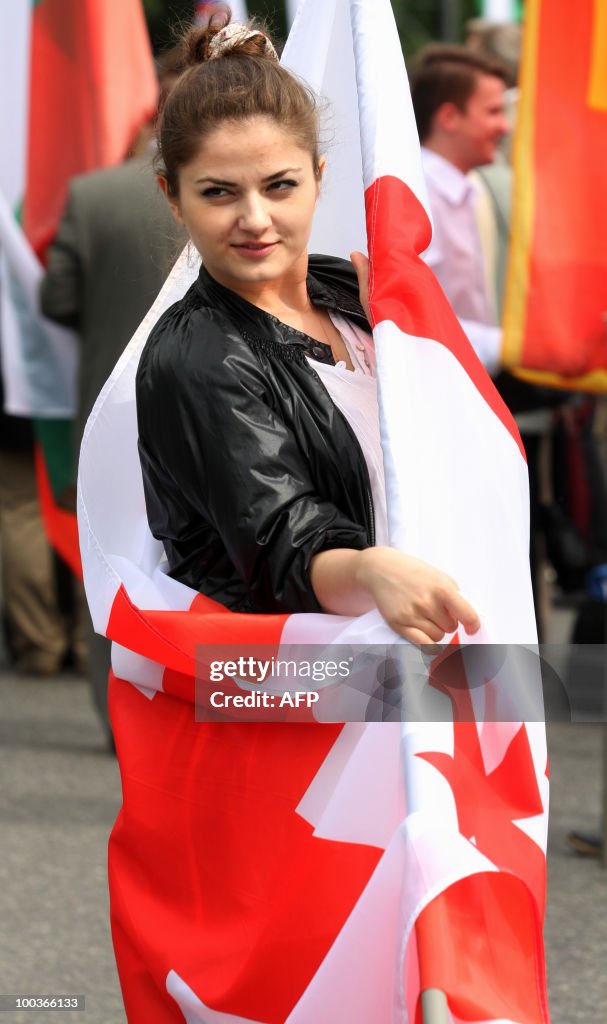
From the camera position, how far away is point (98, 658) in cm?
537

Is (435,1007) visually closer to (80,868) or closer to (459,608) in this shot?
(459,608)

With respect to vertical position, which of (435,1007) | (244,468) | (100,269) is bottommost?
(435,1007)

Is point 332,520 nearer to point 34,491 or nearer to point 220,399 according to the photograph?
point 220,399

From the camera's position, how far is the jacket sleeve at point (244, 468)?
2008mm

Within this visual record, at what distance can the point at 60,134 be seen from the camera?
575cm

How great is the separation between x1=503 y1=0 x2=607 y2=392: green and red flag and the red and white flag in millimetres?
2556

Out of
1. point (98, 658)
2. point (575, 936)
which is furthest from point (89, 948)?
point (98, 658)

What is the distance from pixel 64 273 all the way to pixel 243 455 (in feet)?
11.2

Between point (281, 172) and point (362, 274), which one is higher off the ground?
point (281, 172)

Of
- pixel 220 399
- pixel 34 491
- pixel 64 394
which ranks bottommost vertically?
pixel 34 491

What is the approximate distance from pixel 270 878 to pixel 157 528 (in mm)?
488

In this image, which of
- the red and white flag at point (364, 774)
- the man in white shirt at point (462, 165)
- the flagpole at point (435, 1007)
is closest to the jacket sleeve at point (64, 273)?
the man in white shirt at point (462, 165)

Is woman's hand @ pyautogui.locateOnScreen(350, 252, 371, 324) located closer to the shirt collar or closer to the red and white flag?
the red and white flag

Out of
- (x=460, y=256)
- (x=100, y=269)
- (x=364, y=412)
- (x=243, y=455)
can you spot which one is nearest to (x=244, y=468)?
(x=243, y=455)
